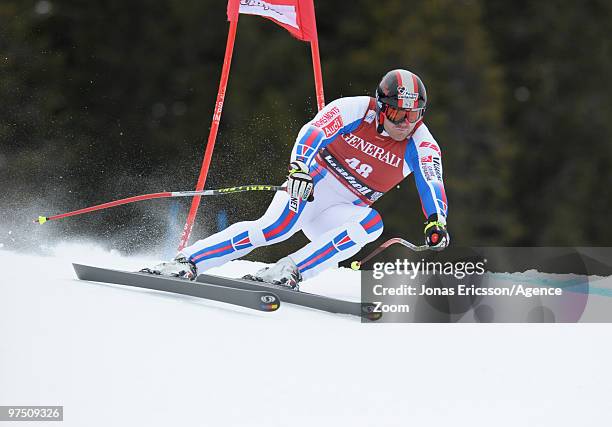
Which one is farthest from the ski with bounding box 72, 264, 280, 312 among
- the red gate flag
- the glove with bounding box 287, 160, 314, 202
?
the red gate flag

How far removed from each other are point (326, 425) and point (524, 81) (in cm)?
2304

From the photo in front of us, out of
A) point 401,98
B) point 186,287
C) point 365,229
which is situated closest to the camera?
point 401,98

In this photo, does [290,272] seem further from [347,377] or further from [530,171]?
[530,171]

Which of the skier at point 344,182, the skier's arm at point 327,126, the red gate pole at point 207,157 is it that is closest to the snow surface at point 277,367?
the skier at point 344,182

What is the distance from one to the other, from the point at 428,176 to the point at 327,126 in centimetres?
65

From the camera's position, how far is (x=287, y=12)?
22.8 ft

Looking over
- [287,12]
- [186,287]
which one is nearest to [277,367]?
[186,287]

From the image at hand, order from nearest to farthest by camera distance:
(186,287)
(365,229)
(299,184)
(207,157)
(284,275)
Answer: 1. (299,184)
2. (186,287)
3. (365,229)
4. (284,275)
5. (207,157)

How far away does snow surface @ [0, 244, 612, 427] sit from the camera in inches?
147

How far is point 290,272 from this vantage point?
5.98 metres

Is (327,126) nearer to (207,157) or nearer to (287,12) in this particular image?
(207,157)

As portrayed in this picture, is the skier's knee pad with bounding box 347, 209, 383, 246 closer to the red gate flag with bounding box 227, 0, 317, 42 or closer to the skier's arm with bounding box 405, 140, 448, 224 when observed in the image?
the skier's arm with bounding box 405, 140, 448, 224

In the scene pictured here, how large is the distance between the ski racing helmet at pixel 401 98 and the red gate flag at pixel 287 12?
146 cm

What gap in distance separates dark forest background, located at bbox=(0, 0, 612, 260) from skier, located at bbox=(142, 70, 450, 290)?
901 centimetres
